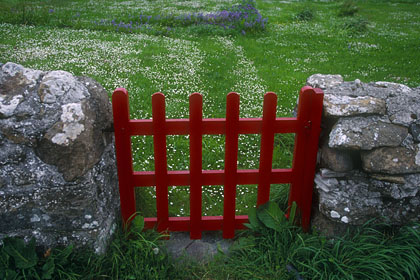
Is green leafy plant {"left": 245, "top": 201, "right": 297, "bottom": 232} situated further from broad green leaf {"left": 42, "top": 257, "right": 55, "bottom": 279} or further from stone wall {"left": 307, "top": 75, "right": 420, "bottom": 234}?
broad green leaf {"left": 42, "top": 257, "right": 55, "bottom": 279}

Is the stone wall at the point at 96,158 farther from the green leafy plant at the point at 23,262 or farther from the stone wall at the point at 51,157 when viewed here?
the green leafy plant at the point at 23,262

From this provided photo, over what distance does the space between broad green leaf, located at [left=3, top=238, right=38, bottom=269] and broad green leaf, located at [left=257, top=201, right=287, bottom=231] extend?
2.04 metres

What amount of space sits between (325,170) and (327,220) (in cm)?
49

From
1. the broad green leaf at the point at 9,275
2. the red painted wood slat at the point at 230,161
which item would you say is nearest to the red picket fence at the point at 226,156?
the red painted wood slat at the point at 230,161

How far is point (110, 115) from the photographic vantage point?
11.2ft

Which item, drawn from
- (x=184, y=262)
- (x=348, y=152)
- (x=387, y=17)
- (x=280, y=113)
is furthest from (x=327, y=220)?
(x=387, y=17)

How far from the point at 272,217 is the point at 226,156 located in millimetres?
751

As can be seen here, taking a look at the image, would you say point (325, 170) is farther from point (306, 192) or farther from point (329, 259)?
point (329, 259)

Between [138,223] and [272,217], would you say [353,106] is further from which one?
[138,223]

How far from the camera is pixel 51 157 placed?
9.78 feet

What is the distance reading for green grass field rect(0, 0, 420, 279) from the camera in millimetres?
5615

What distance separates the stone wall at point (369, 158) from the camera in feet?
11.0

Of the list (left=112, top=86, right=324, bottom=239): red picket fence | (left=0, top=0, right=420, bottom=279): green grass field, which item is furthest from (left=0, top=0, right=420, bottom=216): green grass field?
(left=112, top=86, right=324, bottom=239): red picket fence

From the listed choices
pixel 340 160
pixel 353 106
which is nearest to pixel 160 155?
pixel 340 160
